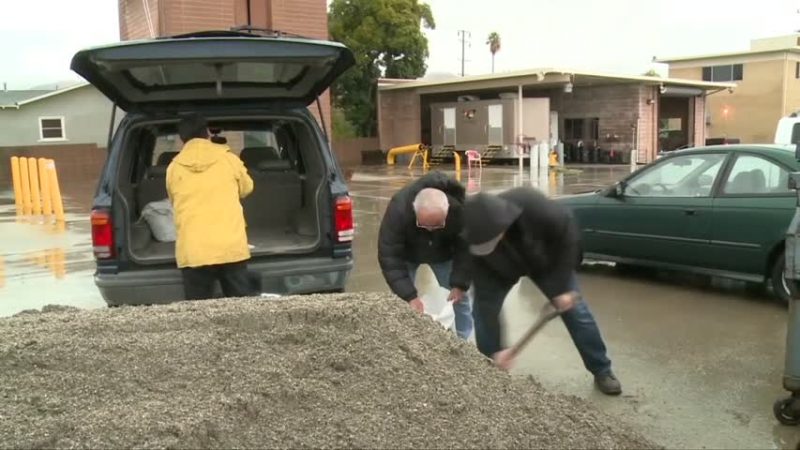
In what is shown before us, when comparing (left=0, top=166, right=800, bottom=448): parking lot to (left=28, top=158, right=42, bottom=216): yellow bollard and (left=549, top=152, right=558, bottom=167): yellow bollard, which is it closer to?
(left=28, top=158, right=42, bottom=216): yellow bollard

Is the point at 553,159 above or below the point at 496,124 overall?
below

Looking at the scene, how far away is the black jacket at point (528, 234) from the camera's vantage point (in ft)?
11.3

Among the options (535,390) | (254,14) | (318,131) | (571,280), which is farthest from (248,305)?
(254,14)

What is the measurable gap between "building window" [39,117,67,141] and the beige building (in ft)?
98.8

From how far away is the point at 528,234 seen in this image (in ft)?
11.9

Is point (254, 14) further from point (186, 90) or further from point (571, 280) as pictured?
point (571, 280)

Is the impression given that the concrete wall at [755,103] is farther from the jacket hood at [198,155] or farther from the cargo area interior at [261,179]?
the jacket hood at [198,155]

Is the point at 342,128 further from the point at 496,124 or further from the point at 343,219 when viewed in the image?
the point at 343,219

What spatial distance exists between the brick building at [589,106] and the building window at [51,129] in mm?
13155

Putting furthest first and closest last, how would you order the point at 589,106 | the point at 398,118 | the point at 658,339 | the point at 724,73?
the point at 724,73
the point at 398,118
the point at 589,106
the point at 658,339

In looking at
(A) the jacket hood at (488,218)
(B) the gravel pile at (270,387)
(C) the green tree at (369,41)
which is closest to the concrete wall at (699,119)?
(C) the green tree at (369,41)

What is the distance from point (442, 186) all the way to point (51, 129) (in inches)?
1216

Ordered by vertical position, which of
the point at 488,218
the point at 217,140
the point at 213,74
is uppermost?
the point at 213,74

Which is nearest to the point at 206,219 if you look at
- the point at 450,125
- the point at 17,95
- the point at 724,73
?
the point at 450,125
